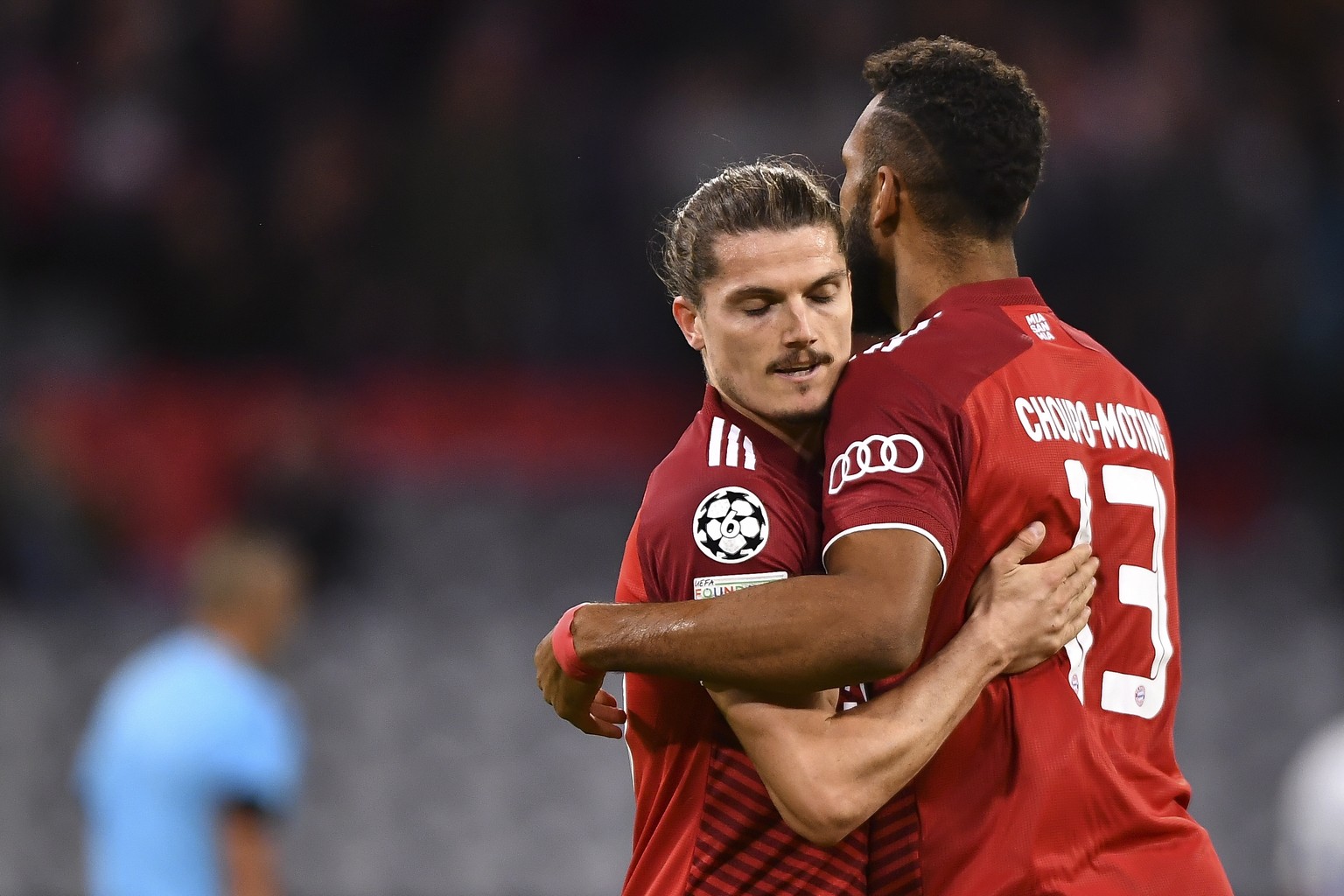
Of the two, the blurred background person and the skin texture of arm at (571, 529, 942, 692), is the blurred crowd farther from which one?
the skin texture of arm at (571, 529, 942, 692)

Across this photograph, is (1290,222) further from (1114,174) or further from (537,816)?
(537,816)

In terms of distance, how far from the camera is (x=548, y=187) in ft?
33.7

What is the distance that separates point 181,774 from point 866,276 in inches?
148

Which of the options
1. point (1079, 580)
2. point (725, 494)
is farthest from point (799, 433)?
point (1079, 580)

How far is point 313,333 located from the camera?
10016mm

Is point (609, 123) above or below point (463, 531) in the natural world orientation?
above

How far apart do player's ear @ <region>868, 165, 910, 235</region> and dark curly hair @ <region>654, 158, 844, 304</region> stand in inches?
3.7

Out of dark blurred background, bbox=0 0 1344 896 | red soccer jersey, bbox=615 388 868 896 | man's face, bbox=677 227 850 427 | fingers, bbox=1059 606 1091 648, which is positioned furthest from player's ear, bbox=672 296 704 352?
dark blurred background, bbox=0 0 1344 896

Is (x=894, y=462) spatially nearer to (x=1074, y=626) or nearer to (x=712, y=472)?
(x=712, y=472)

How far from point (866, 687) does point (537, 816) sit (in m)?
6.55

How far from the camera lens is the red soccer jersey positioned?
3.33 m

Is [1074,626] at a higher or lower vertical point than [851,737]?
higher

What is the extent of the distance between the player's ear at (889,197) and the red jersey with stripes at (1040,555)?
255 mm

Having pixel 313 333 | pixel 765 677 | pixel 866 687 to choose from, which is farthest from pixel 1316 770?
pixel 313 333
